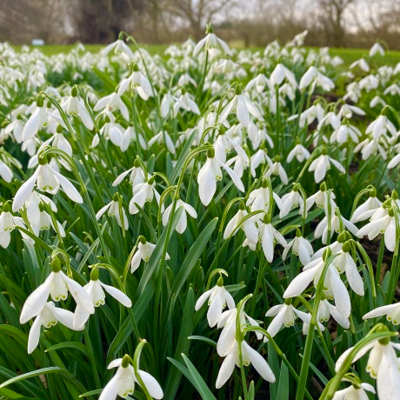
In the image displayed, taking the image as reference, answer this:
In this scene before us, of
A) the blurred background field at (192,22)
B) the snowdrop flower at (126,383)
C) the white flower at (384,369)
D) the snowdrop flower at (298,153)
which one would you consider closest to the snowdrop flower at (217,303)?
the snowdrop flower at (126,383)

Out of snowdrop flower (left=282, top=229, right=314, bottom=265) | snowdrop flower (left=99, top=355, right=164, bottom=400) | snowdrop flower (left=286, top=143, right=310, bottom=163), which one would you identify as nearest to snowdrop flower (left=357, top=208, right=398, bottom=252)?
snowdrop flower (left=282, top=229, right=314, bottom=265)

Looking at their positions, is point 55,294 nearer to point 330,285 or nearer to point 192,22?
point 330,285

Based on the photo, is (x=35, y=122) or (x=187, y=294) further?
(x=35, y=122)

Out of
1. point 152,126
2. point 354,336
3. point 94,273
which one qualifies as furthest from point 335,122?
point 94,273

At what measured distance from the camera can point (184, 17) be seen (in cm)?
1992

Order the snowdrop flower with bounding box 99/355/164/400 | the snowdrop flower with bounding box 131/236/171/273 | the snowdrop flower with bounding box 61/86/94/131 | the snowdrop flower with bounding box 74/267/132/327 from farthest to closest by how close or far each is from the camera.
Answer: the snowdrop flower with bounding box 61/86/94/131, the snowdrop flower with bounding box 131/236/171/273, the snowdrop flower with bounding box 74/267/132/327, the snowdrop flower with bounding box 99/355/164/400

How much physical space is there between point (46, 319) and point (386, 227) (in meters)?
0.80

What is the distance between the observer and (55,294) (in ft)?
3.06

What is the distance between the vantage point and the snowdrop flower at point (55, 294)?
91cm

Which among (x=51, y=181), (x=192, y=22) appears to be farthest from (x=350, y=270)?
(x=192, y=22)

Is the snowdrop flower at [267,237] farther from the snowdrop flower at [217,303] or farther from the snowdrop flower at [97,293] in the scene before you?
the snowdrop flower at [97,293]

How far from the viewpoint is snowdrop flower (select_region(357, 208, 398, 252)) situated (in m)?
1.19

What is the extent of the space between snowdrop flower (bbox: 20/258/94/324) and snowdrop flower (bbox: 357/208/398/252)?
2.29ft

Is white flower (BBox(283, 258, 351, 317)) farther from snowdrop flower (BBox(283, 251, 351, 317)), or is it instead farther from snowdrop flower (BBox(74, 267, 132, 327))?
snowdrop flower (BBox(74, 267, 132, 327))
